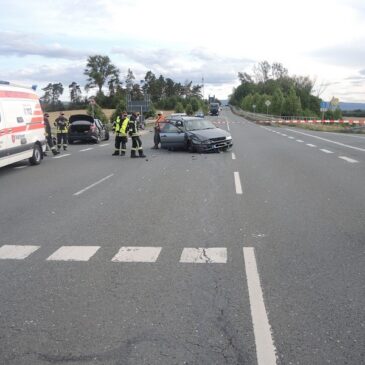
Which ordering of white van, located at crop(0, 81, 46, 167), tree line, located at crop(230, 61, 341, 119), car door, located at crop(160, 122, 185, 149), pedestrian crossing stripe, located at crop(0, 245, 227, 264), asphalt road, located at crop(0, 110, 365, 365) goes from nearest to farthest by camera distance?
1. asphalt road, located at crop(0, 110, 365, 365)
2. pedestrian crossing stripe, located at crop(0, 245, 227, 264)
3. white van, located at crop(0, 81, 46, 167)
4. car door, located at crop(160, 122, 185, 149)
5. tree line, located at crop(230, 61, 341, 119)

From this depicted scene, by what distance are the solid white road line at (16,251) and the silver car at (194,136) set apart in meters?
13.5

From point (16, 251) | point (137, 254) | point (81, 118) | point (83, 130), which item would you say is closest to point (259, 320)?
point (137, 254)

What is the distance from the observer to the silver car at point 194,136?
1909 cm

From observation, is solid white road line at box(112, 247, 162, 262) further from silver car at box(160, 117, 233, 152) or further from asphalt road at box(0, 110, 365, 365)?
silver car at box(160, 117, 233, 152)

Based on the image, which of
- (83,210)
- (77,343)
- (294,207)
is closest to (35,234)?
(83,210)

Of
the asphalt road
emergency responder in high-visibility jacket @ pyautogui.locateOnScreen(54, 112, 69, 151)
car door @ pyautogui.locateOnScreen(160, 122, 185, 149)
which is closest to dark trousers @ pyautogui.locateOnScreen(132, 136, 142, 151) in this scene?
car door @ pyautogui.locateOnScreen(160, 122, 185, 149)

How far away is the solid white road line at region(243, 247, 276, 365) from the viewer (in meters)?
3.30

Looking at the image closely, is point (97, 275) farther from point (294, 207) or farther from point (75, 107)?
point (75, 107)

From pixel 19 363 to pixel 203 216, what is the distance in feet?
15.4

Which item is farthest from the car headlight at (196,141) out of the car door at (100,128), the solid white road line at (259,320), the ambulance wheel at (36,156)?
the solid white road line at (259,320)

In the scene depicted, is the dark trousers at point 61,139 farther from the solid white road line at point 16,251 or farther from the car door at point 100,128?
the solid white road line at point 16,251

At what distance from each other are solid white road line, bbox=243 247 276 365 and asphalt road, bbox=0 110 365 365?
0.01m

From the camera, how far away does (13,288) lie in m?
4.62

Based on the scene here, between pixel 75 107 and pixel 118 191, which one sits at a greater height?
pixel 118 191
